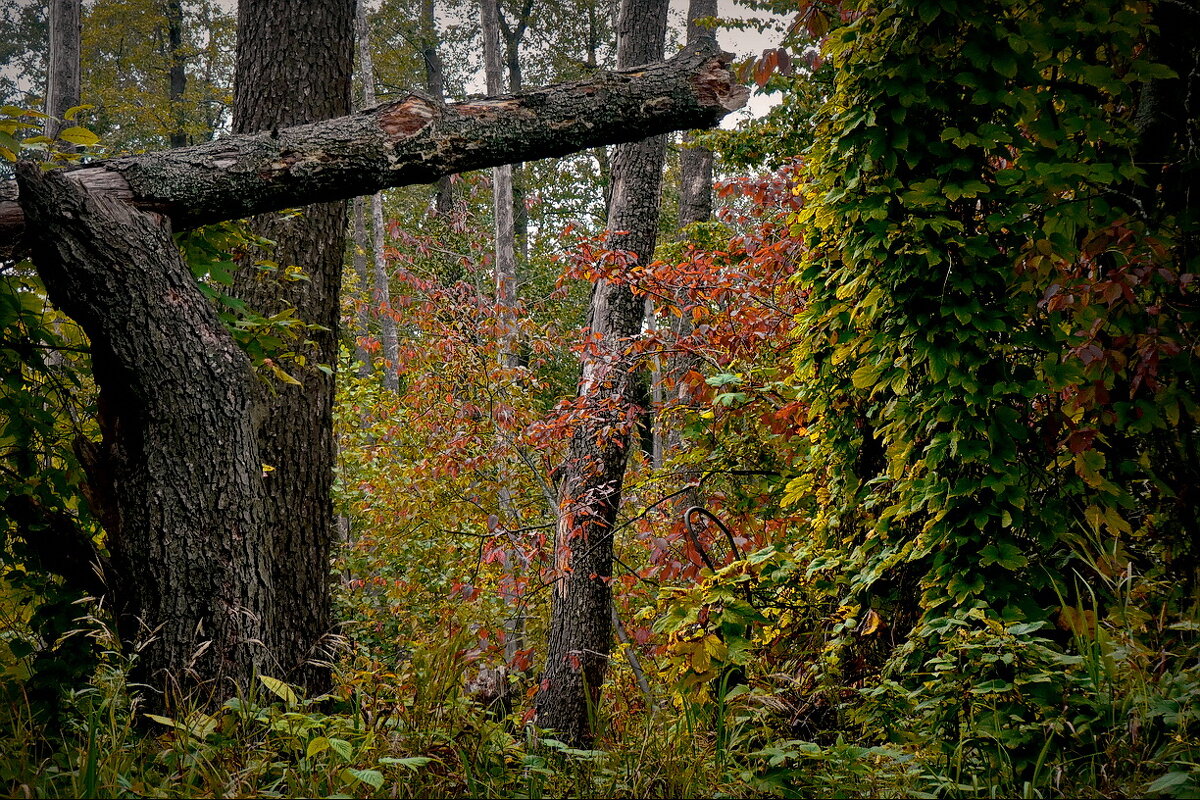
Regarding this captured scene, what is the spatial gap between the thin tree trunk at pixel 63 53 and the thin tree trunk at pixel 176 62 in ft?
34.6

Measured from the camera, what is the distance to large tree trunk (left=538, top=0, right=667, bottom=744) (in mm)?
5828

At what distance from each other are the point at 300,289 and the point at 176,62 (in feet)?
63.8

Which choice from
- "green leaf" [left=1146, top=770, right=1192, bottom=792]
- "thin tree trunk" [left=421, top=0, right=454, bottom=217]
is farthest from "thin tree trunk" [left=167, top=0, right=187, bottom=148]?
"green leaf" [left=1146, top=770, right=1192, bottom=792]

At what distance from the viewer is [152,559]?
265 centimetres

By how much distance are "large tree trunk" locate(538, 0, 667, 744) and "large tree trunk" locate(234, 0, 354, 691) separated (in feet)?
7.31

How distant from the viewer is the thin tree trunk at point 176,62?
1866cm

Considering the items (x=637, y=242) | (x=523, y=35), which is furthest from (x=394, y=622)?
(x=523, y=35)

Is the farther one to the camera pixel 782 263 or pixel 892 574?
pixel 782 263

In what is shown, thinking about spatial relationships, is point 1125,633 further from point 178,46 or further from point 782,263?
point 178,46

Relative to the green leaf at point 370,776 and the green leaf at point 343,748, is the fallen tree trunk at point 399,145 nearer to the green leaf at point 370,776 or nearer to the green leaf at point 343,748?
the green leaf at point 343,748

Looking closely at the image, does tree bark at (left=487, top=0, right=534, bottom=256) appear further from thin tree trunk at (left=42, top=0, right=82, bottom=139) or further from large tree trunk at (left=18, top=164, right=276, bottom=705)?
large tree trunk at (left=18, top=164, right=276, bottom=705)

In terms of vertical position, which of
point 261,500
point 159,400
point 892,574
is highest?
point 159,400

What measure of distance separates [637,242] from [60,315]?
424cm

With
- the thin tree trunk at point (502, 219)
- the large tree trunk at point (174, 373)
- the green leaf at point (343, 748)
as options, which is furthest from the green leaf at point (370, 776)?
Answer: the thin tree trunk at point (502, 219)
